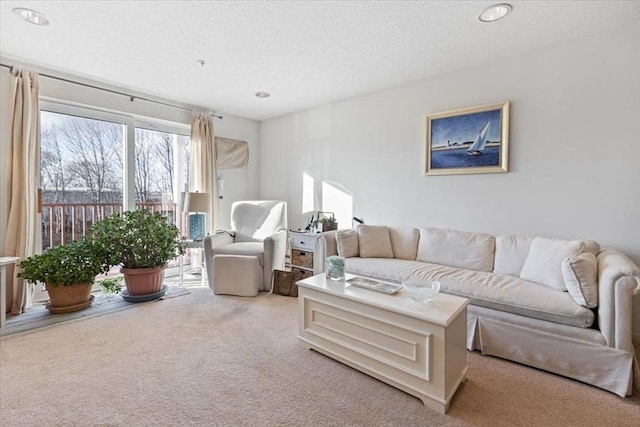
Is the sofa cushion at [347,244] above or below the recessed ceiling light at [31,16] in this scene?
below

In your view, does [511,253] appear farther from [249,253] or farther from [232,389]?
[249,253]

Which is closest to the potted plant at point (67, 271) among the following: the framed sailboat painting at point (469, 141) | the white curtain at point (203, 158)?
the white curtain at point (203, 158)

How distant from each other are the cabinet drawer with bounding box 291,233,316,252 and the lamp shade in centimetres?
111

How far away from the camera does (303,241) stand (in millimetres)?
3523

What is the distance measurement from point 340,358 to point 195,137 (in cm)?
340

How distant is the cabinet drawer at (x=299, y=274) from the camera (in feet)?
11.0

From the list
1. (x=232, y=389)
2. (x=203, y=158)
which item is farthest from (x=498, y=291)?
(x=203, y=158)

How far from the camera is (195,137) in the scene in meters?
4.07

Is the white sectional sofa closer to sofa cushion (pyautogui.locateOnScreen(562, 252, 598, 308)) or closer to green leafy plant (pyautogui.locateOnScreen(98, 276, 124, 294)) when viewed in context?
sofa cushion (pyautogui.locateOnScreen(562, 252, 598, 308))

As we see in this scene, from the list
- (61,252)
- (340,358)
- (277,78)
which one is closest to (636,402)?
(340,358)

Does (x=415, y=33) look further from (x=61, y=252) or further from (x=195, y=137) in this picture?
(x=61, y=252)

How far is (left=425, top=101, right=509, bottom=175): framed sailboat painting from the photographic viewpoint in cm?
277

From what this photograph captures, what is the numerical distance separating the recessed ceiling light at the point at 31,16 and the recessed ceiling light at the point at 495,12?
3.07 meters

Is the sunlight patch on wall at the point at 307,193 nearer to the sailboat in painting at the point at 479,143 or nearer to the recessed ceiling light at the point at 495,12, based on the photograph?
the sailboat in painting at the point at 479,143
